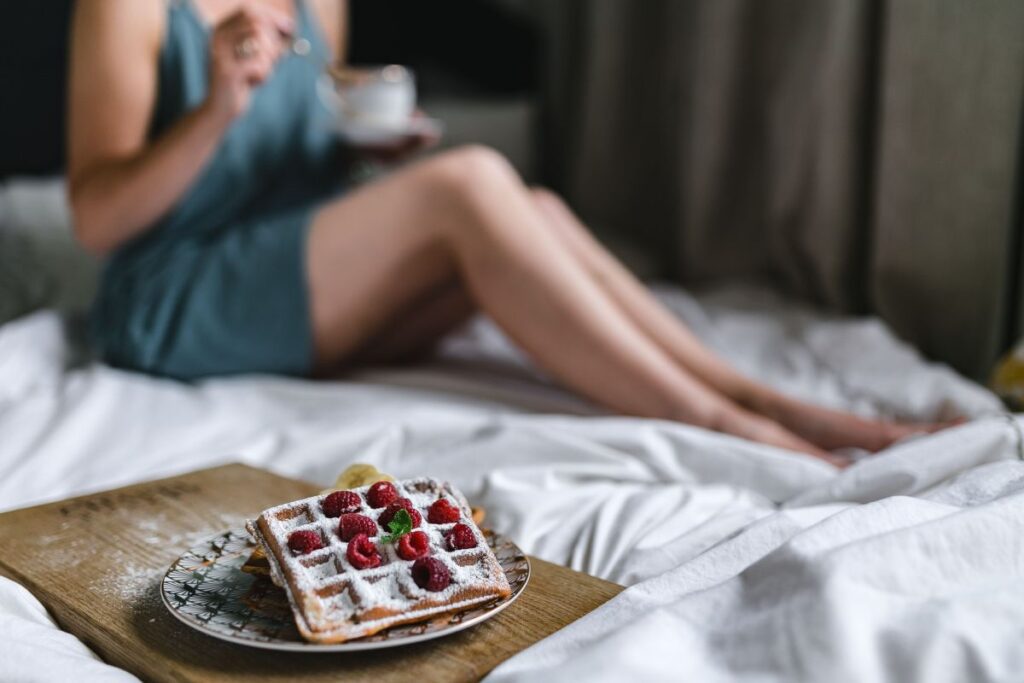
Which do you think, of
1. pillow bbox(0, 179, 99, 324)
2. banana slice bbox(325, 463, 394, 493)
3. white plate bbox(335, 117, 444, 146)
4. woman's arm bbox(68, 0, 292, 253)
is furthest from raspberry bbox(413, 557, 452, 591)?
pillow bbox(0, 179, 99, 324)

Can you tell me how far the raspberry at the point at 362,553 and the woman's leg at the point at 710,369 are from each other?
0.69 meters

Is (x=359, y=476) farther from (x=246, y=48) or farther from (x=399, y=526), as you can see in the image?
(x=246, y=48)

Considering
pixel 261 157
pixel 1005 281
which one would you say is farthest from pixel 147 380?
pixel 1005 281

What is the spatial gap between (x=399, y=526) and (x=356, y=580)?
0.18 ft

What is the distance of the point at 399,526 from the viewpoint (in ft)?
2.14

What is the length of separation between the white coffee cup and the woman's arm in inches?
7.6

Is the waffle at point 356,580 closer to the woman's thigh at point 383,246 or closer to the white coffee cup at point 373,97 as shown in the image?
the woman's thigh at point 383,246

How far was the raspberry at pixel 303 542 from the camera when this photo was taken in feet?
2.10

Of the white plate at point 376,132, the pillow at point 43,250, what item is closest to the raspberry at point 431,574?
the white plate at point 376,132

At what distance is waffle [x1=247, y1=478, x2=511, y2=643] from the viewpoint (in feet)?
1.93

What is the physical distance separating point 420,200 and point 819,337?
0.75 m

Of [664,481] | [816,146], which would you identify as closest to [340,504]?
[664,481]

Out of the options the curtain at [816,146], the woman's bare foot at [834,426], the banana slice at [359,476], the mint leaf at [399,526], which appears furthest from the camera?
the curtain at [816,146]

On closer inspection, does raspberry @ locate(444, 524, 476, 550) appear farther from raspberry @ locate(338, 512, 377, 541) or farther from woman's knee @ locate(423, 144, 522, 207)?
woman's knee @ locate(423, 144, 522, 207)
